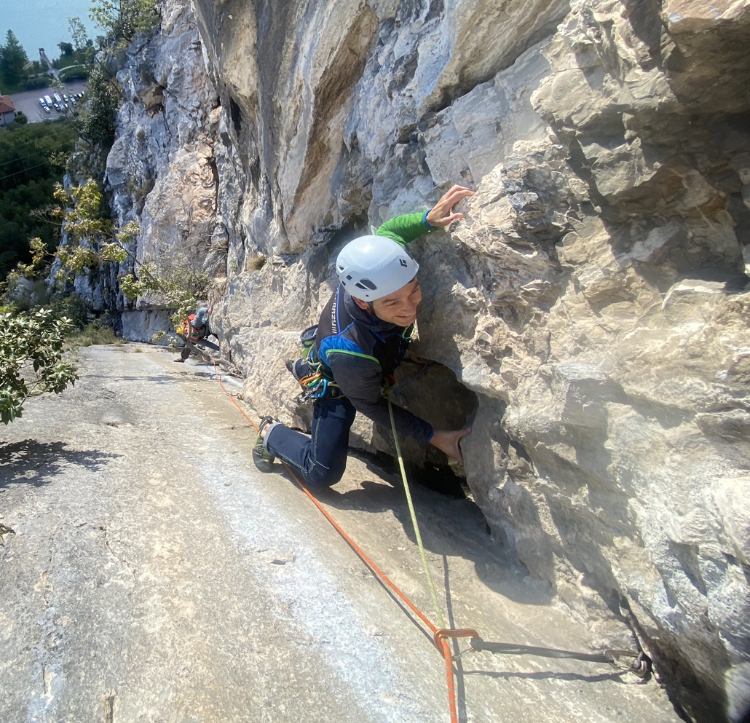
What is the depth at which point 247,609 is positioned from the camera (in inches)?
95.0

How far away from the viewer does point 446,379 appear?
14.4 feet

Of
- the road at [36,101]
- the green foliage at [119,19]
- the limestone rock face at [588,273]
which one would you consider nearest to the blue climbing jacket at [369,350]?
the limestone rock face at [588,273]

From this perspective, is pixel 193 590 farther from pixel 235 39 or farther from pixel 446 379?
pixel 235 39

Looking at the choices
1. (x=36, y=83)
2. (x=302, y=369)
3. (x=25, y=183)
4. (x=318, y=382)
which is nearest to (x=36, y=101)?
(x=36, y=83)

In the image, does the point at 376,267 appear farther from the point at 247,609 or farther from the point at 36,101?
the point at 36,101

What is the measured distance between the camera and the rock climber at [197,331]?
1155 centimetres

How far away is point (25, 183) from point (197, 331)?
37.7 m

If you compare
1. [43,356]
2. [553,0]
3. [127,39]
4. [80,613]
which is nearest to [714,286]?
[553,0]

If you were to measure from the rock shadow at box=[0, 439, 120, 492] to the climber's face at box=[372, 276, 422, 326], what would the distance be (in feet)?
7.48

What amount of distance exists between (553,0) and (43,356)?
424cm

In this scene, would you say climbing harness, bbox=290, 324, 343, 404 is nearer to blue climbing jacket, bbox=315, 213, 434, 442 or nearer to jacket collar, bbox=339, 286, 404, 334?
blue climbing jacket, bbox=315, 213, 434, 442

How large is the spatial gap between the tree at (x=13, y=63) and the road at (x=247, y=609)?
8257 cm

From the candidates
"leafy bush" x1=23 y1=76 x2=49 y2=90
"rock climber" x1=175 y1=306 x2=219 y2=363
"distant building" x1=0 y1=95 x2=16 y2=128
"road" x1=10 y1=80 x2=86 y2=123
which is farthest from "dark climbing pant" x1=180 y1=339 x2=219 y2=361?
"leafy bush" x1=23 y1=76 x2=49 y2=90

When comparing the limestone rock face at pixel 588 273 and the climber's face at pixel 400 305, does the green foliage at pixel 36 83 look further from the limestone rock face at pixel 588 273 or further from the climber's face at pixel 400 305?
the climber's face at pixel 400 305
